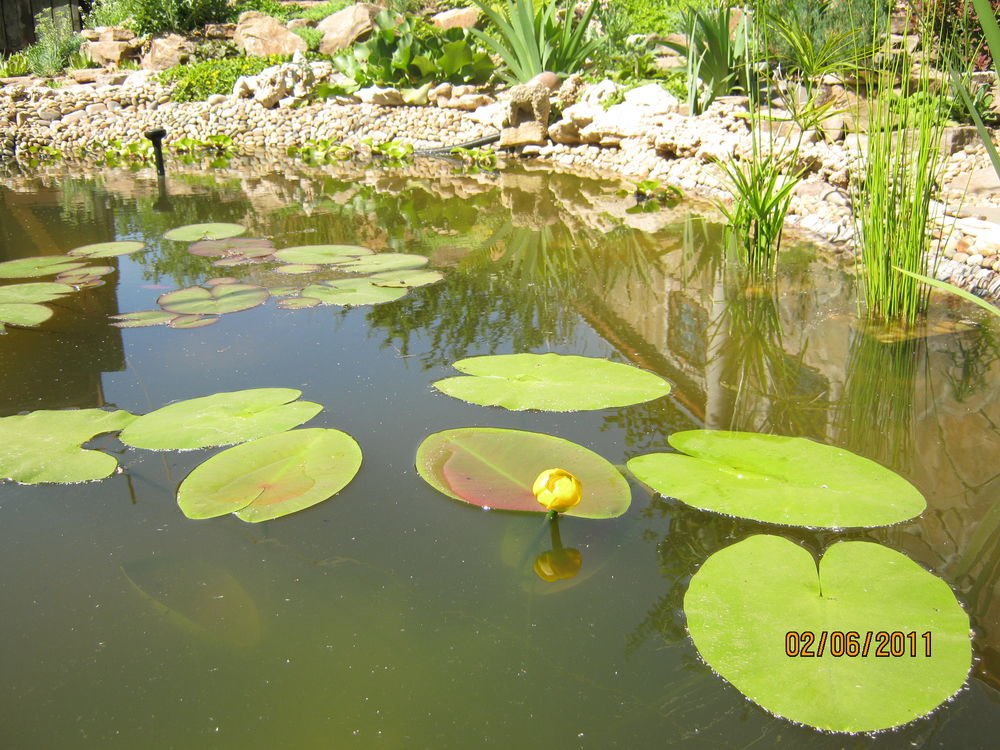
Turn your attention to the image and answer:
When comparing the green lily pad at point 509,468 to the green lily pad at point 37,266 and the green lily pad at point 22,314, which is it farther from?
the green lily pad at point 37,266

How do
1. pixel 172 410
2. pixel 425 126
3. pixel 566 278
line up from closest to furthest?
pixel 172 410
pixel 566 278
pixel 425 126

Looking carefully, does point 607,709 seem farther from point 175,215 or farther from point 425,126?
point 425,126

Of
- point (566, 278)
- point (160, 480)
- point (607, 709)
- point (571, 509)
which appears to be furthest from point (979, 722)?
point (566, 278)

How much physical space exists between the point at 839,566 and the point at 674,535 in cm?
31

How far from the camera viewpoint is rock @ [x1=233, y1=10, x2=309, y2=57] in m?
10.4

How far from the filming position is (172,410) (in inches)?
79.4

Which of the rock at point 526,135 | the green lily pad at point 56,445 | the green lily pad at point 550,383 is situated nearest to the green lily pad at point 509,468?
the green lily pad at point 550,383

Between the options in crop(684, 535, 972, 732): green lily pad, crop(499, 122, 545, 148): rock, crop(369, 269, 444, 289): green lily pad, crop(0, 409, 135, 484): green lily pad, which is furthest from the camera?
crop(499, 122, 545, 148): rock

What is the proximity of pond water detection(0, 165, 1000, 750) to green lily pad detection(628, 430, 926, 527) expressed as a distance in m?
0.04

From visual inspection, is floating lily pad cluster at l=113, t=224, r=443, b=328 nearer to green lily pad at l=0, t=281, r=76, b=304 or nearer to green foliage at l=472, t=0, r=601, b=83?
green lily pad at l=0, t=281, r=76, b=304

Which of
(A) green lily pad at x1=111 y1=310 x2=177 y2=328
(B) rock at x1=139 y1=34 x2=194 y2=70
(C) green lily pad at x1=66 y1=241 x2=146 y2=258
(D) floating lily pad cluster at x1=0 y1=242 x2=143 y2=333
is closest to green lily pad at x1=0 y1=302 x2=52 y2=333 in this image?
(D) floating lily pad cluster at x1=0 y1=242 x2=143 y2=333

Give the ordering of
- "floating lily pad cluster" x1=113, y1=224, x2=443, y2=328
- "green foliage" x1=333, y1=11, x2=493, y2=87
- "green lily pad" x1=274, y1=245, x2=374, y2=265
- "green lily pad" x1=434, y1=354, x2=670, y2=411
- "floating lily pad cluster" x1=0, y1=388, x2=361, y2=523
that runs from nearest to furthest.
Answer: "floating lily pad cluster" x1=0, y1=388, x2=361, y2=523, "green lily pad" x1=434, y1=354, x2=670, y2=411, "floating lily pad cluster" x1=113, y1=224, x2=443, y2=328, "green lily pad" x1=274, y1=245, x2=374, y2=265, "green foliage" x1=333, y1=11, x2=493, y2=87
